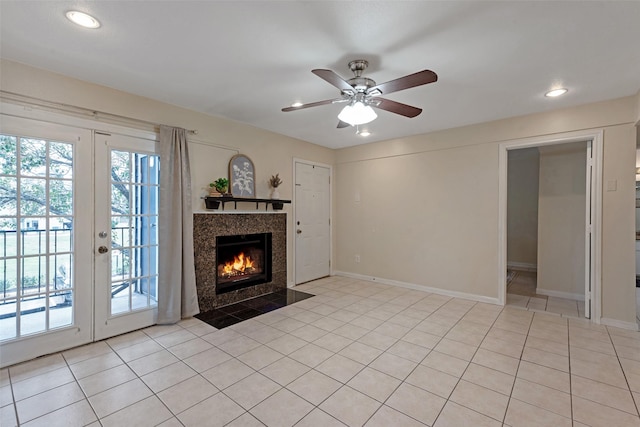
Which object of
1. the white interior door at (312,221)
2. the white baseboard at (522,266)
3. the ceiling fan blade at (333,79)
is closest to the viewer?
the ceiling fan blade at (333,79)

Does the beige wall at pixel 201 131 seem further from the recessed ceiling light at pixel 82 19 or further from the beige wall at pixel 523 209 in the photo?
the beige wall at pixel 523 209

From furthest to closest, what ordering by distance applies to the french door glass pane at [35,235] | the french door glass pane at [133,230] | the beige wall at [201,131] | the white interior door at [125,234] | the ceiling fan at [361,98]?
1. the french door glass pane at [133,230]
2. the white interior door at [125,234]
3. the beige wall at [201,131]
4. the french door glass pane at [35,235]
5. the ceiling fan at [361,98]

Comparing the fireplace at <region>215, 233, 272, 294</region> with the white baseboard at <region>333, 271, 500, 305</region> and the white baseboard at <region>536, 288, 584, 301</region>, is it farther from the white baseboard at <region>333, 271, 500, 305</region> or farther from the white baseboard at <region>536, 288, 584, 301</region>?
the white baseboard at <region>536, 288, 584, 301</region>

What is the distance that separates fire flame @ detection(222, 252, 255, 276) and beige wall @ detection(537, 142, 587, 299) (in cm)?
461

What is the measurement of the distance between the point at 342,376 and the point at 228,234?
2444 millimetres

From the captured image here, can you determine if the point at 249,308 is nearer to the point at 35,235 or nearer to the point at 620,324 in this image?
the point at 35,235

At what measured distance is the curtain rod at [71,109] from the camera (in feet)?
7.89

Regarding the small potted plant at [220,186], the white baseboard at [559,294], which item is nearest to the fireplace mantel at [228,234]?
the small potted plant at [220,186]

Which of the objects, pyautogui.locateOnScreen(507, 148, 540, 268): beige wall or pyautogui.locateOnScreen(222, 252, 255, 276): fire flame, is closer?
pyautogui.locateOnScreen(222, 252, 255, 276): fire flame

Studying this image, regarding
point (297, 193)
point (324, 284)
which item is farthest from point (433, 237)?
point (297, 193)

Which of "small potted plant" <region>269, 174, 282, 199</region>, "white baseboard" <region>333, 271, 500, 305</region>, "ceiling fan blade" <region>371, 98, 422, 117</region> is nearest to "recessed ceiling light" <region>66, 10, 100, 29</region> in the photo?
"ceiling fan blade" <region>371, 98, 422, 117</region>

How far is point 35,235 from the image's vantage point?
2512 millimetres

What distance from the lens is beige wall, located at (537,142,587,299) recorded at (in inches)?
165

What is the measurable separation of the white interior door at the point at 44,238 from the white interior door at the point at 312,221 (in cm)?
293
